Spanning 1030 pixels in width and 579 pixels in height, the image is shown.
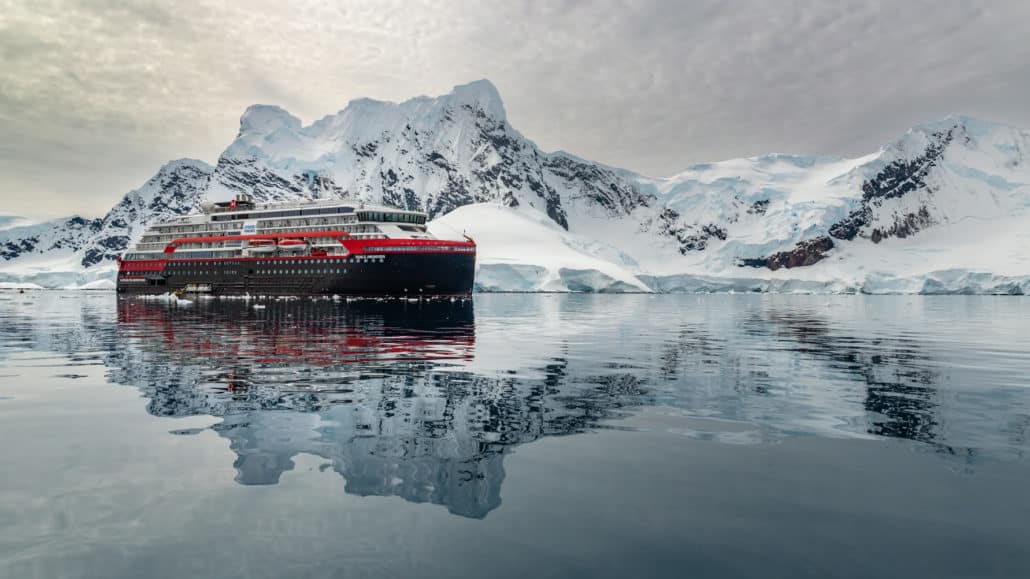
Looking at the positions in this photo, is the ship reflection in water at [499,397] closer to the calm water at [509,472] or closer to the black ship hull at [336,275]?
the calm water at [509,472]

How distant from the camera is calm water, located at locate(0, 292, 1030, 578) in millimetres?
6055

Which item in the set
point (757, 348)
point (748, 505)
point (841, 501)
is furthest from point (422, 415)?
point (757, 348)

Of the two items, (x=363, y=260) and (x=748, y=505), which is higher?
(x=363, y=260)

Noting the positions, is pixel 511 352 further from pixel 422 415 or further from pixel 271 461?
pixel 271 461

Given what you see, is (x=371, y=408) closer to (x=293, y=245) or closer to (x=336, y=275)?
(x=336, y=275)

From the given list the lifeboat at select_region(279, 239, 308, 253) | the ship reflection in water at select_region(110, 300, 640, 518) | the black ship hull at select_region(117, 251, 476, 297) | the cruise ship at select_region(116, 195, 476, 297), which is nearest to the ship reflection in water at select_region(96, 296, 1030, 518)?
the ship reflection in water at select_region(110, 300, 640, 518)

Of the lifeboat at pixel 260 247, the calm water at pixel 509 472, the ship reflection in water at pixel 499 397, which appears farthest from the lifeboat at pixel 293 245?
the calm water at pixel 509 472

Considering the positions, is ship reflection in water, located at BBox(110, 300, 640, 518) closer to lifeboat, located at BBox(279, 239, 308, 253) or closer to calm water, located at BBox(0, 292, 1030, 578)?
calm water, located at BBox(0, 292, 1030, 578)

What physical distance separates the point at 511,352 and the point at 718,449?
15065mm

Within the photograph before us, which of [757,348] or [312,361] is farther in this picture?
[757,348]

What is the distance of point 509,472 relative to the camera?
28.8 ft

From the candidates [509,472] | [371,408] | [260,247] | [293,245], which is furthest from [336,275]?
[509,472]

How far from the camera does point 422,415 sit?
487 inches

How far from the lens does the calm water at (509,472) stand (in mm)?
6055
